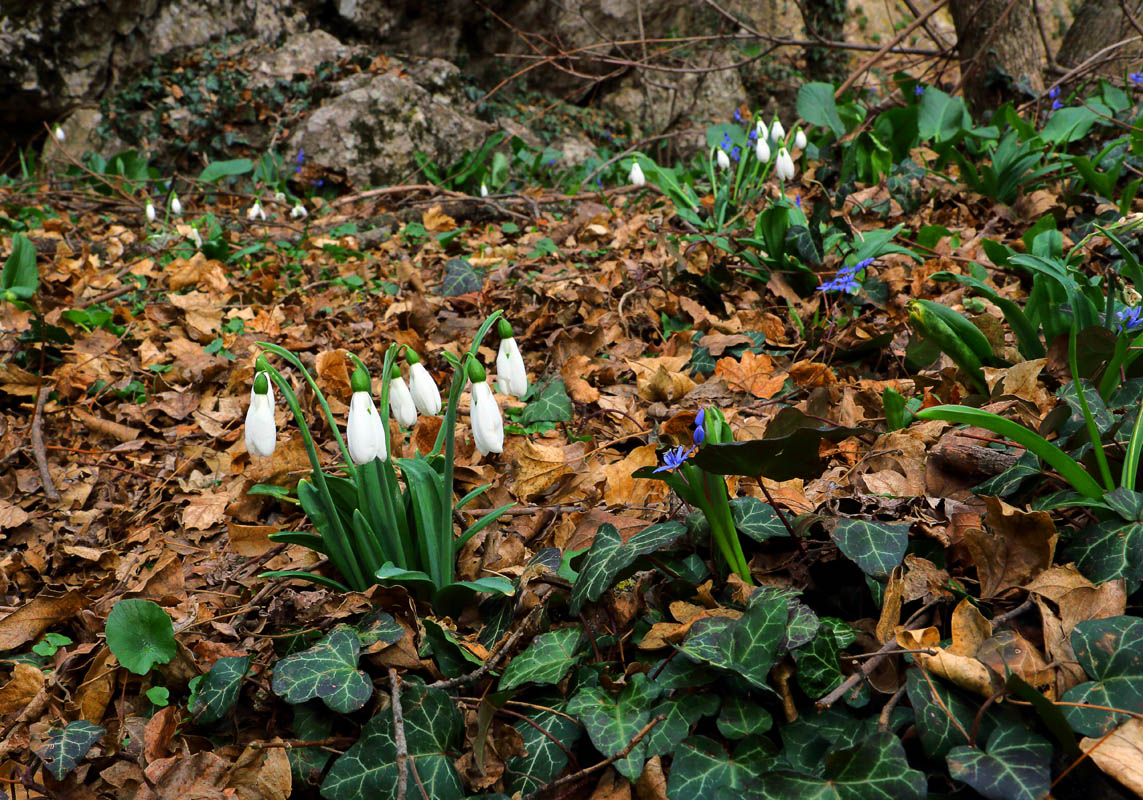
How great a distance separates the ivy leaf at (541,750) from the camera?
125 cm

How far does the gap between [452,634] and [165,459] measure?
1.53 meters

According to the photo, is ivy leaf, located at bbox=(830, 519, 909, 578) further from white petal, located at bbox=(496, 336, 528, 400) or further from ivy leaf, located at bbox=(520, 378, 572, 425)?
ivy leaf, located at bbox=(520, 378, 572, 425)

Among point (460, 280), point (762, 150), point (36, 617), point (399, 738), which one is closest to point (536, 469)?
point (399, 738)

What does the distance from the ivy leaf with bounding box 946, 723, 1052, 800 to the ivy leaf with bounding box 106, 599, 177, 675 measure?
55.2 inches

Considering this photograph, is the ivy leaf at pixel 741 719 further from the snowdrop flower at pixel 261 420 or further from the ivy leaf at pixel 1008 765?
the snowdrop flower at pixel 261 420

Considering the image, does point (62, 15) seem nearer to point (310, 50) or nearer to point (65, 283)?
point (310, 50)

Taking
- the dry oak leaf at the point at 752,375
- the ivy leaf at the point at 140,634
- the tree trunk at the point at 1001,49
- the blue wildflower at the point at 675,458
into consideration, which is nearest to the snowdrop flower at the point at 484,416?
the blue wildflower at the point at 675,458

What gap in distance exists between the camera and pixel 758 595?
50.8 inches

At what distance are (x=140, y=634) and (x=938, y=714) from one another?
144 cm

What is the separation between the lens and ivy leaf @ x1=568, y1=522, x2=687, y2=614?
4.46 feet

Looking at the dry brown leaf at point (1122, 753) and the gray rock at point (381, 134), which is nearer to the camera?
the dry brown leaf at point (1122, 753)

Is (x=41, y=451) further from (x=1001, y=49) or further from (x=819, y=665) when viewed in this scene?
(x=1001, y=49)

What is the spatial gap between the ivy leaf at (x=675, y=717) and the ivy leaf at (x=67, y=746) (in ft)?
3.37

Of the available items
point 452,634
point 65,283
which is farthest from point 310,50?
point 452,634
